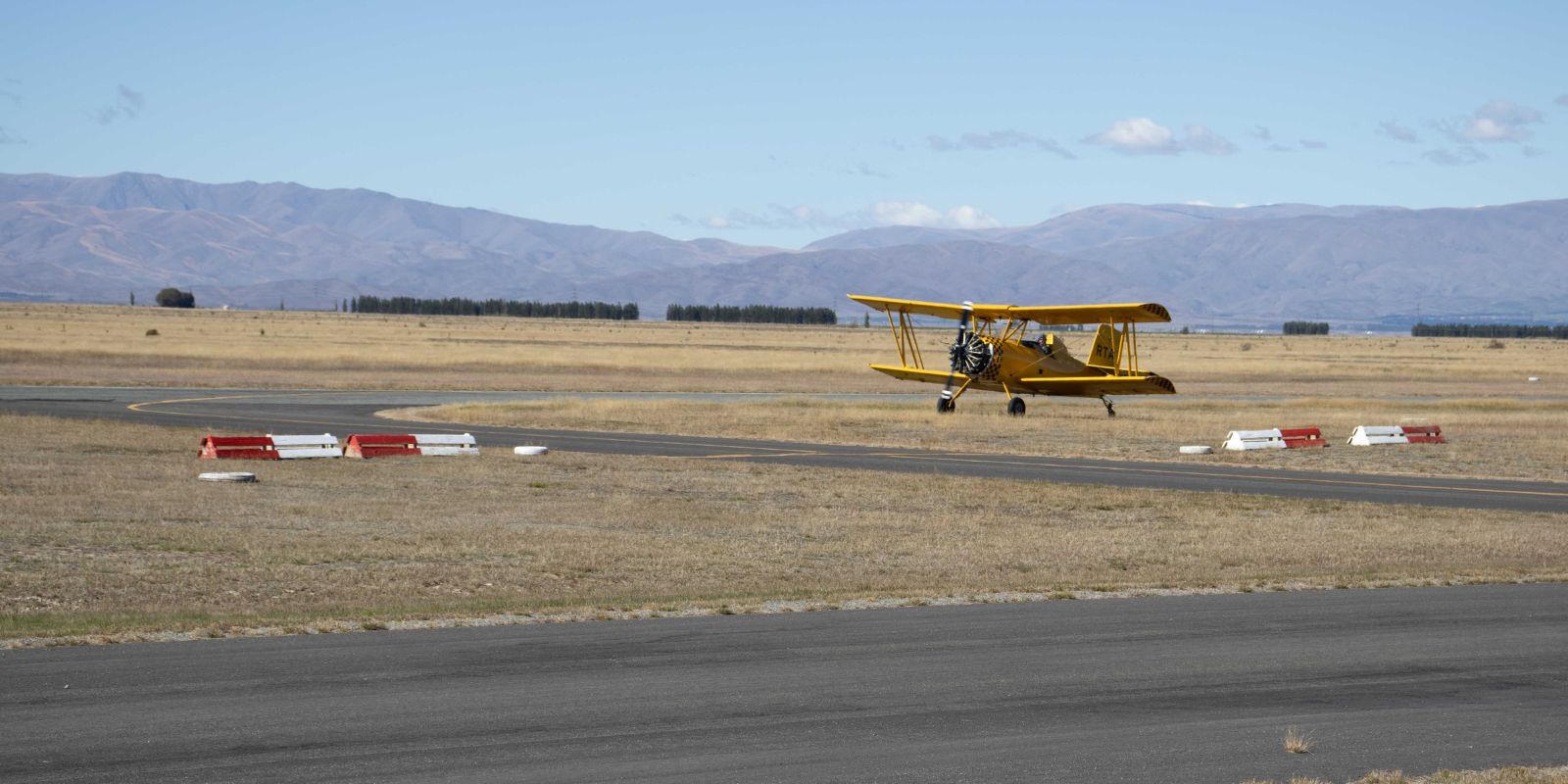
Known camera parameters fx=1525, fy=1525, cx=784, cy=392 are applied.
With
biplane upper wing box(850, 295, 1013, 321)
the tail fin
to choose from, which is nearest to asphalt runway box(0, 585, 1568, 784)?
biplane upper wing box(850, 295, 1013, 321)

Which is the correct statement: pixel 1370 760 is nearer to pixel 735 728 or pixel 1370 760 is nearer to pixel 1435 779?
pixel 1435 779

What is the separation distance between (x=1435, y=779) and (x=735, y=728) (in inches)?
178

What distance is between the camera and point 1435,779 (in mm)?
9555

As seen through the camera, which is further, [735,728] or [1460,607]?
[1460,607]

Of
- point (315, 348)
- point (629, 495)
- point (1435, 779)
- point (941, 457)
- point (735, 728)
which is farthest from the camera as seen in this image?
point (315, 348)

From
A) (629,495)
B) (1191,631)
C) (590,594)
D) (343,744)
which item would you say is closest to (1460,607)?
(1191,631)

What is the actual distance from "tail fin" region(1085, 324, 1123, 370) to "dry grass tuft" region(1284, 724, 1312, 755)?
41.3 metres

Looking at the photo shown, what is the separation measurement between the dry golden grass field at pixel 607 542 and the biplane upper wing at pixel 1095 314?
18152mm

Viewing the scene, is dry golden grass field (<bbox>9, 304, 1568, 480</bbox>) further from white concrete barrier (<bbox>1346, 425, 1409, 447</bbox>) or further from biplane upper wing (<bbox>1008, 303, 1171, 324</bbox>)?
biplane upper wing (<bbox>1008, 303, 1171, 324</bbox>)

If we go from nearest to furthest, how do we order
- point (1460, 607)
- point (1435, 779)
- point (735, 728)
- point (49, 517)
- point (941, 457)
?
point (1435, 779), point (735, 728), point (1460, 607), point (49, 517), point (941, 457)

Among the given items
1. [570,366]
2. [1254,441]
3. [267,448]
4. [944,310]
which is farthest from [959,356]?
[570,366]

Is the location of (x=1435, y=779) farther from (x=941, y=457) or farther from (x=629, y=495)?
(x=941, y=457)

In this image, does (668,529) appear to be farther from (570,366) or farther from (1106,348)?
(570,366)

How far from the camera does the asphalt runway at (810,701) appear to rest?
381 inches
